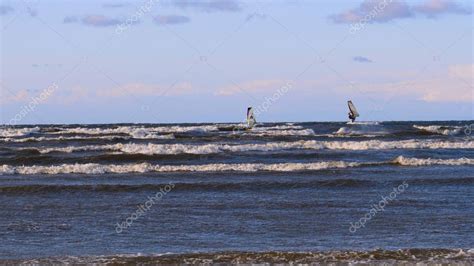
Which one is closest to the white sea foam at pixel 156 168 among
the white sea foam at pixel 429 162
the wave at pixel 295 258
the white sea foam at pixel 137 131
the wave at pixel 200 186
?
the white sea foam at pixel 429 162

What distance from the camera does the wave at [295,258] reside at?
11.3 m

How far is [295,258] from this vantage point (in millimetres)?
11617

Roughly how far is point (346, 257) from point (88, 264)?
389 cm

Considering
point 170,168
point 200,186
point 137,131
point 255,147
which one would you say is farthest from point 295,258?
point 137,131

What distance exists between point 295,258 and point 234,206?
5963 millimetres

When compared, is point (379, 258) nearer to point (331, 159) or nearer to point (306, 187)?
point (306, 187)

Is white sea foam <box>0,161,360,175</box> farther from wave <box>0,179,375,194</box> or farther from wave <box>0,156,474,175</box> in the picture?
wave <box>0,179,375,194</box>

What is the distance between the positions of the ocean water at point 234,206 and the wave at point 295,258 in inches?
5.4

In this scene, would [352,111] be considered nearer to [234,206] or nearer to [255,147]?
[255,147]

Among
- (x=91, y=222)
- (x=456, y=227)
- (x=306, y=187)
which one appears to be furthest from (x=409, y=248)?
(x=306, y=187)

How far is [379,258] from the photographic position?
37.8ft

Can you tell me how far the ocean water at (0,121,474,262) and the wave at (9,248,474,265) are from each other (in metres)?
0.14

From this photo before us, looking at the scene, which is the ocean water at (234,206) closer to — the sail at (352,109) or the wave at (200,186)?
the wave at (200,186)

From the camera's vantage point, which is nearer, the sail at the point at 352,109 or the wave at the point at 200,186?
the wave at the point at 200,186
